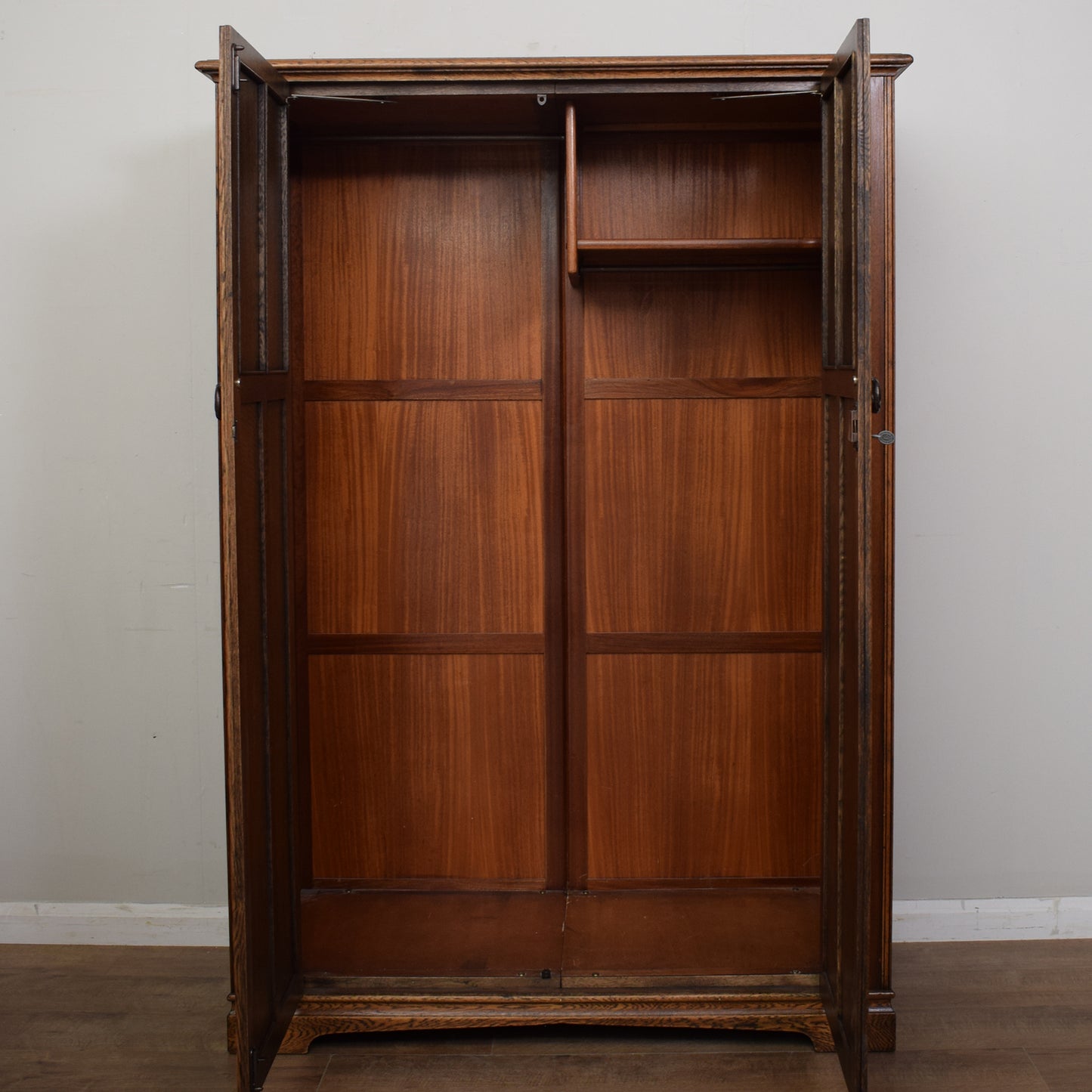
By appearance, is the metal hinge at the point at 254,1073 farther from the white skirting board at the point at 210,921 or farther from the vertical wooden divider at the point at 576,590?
the vertical wooden divider at the point at 576,590

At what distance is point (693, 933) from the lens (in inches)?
111

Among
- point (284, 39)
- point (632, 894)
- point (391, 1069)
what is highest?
point (284, 39)

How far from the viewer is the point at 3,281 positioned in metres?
3.07

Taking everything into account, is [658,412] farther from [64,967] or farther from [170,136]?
[64,967]

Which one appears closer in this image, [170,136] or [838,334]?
[838,334]

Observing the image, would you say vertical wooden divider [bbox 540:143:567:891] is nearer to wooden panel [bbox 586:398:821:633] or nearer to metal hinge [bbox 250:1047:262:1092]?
wooden panel [bbox 586:398:821:633]

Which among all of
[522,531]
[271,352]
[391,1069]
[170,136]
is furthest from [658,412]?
[391,1069]

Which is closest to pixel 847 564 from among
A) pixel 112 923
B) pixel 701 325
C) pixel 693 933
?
pixel 701 325

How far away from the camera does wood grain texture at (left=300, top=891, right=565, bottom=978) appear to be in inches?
106

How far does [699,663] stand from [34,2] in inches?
100

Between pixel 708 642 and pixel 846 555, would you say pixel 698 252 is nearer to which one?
pixel 846 555

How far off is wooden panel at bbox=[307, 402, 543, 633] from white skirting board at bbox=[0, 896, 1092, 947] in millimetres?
982

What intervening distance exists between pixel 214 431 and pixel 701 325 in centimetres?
136

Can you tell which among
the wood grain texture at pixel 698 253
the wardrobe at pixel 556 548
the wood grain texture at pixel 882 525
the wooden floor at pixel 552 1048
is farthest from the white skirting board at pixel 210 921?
the wood grain texture at pixel 698 253
